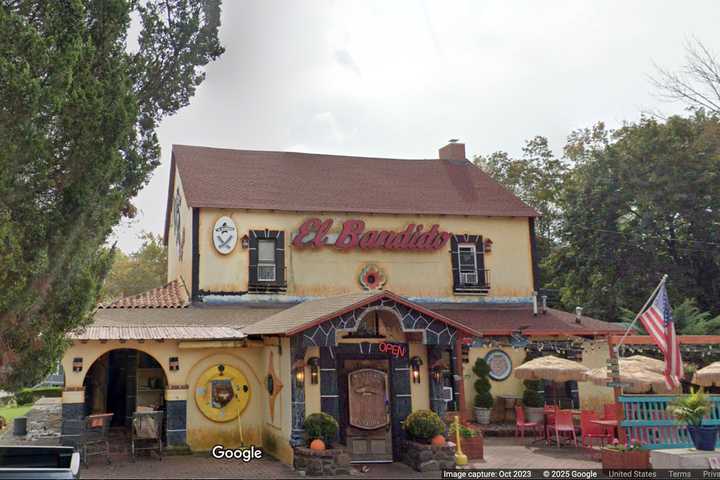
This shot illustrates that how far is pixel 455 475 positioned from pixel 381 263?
31.2 ft

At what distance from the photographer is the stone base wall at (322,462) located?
1291 centimetres

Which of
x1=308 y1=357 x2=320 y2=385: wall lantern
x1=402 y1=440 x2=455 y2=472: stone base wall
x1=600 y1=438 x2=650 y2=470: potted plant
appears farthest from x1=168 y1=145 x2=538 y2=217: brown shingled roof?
x1=600 y1=438 x2=650 y2=470: potted plant

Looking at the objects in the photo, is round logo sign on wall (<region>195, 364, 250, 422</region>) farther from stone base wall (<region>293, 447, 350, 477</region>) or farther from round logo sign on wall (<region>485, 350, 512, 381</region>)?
round logo sign on wall (<region>485, 350, 512, 381</region>)

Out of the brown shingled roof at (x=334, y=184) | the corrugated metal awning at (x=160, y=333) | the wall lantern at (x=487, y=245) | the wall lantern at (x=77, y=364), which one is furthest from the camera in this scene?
the wall lantern at (x=487, y=245)

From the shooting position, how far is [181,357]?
16141 millimetres

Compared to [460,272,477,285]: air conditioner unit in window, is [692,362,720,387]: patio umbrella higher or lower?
lower

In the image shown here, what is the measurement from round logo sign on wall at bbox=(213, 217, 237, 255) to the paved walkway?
6456 mm

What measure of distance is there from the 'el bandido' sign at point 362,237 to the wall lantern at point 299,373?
Answer: 271 inches

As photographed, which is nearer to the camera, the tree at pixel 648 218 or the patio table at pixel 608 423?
the patio table at pixel 608 423

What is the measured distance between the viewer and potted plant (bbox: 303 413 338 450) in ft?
43.2

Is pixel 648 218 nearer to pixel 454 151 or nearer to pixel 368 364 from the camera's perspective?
pixel 454 151

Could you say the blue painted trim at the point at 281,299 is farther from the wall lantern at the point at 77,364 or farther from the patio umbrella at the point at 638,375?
the patio umbrella at the point at 638,375

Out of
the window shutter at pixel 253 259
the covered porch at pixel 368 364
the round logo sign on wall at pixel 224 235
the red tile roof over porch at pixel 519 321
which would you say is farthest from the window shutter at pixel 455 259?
the round logo sign on wall at pixel 224 235

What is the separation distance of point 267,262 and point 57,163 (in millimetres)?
10287
